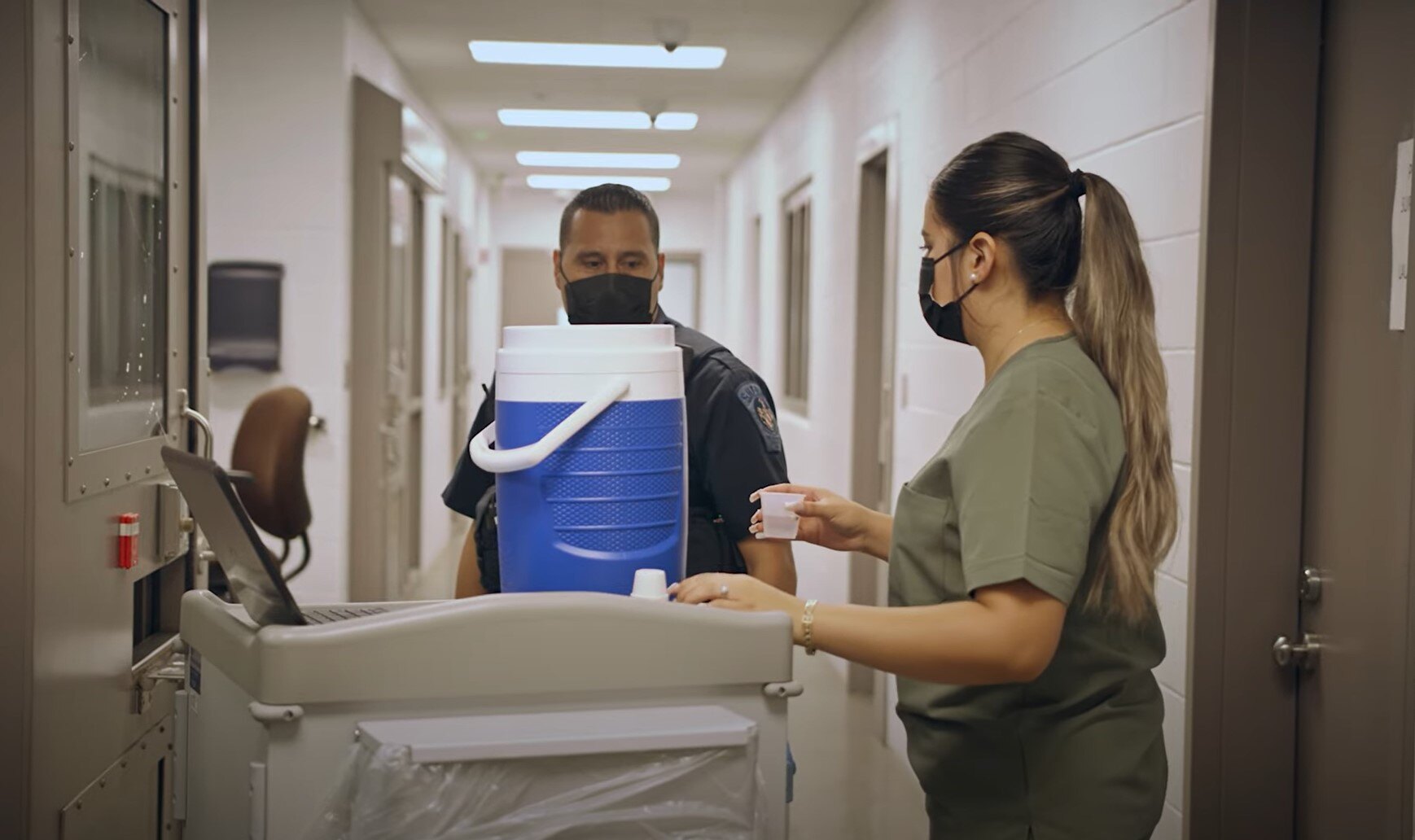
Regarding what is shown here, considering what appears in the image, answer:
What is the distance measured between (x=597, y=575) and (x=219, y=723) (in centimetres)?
39

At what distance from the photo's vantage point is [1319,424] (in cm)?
212

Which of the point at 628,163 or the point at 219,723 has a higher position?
the point at 628,163

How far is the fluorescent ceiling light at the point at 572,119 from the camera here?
8.03 metres

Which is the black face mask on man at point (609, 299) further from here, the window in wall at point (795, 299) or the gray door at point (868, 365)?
the window in wall at point (795, 299)

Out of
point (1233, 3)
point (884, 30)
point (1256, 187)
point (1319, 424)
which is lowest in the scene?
point (1319, 424)

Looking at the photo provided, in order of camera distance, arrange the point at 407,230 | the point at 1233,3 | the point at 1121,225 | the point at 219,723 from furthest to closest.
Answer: the point at 407,230 < the point at 1233,3 < the point at 1121,225 < the point at 219,723

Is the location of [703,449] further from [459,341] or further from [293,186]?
[459,341]

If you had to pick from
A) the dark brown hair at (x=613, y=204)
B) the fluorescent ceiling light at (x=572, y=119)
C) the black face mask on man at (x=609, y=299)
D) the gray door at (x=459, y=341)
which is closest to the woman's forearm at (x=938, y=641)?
the black face mask on man at (x=609, y=299)

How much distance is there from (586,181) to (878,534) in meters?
10.2

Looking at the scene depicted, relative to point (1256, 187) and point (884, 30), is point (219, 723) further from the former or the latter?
point (884, 30)

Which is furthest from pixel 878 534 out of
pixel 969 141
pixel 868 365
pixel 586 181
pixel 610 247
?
pixel 586 181

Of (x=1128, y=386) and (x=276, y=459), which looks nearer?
(x=1128, y=386)

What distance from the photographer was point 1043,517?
1.32 meters

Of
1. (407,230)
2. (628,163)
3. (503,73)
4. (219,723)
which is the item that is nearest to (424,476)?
(407,230)
